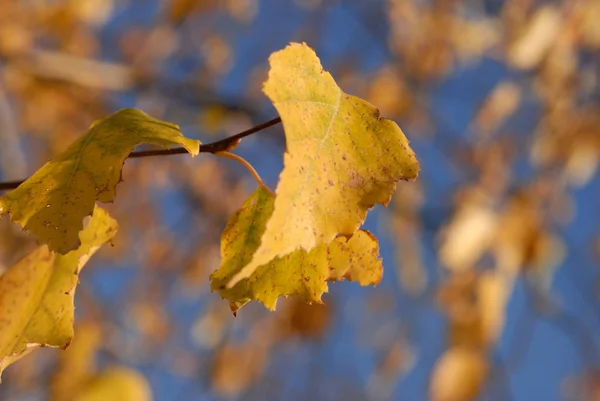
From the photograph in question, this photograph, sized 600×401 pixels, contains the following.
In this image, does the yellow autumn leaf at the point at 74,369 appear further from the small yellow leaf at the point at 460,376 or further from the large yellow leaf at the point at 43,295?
the large yellow leaf at the point at 43,295

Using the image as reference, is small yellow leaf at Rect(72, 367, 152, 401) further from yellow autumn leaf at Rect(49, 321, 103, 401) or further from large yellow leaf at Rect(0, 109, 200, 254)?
large yellow leaf at Rect(0, 109, 200, 254)

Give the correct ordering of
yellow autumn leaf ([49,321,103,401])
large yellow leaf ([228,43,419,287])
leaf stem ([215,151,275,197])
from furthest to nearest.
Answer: yellow autumn leaf ([49,321,103,401])
leaf stem ([215,151,275,197])
large yellow leaf ([228,43,419,287])

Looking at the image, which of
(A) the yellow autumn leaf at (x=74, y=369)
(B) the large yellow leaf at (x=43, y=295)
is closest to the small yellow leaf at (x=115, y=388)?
(A) the yellow autumn leaf at (x=74, y=369)

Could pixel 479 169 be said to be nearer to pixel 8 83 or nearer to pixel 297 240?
pixel 8 83

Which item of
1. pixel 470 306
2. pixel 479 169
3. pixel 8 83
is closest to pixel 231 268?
pixel 470 306

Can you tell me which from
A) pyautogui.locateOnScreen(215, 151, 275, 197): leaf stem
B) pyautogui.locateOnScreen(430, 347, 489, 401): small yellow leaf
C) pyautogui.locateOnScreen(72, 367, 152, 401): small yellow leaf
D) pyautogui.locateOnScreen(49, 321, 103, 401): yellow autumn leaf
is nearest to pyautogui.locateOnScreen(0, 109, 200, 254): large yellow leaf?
pyautogui.locateOnScreen(215, 151, 275, 197): leaf stem
